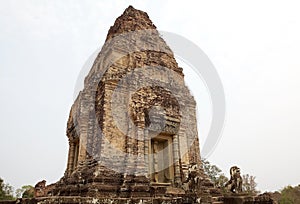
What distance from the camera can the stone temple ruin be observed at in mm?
10055

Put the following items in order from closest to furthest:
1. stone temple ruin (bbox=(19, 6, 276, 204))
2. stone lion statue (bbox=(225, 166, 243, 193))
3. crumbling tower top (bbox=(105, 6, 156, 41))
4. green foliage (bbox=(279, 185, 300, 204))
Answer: stone temple ruin (bbox=(19, 6, 276, 204)) < stone lion statue (bbox=(225, 166, 243, 193)) < crumbling tower top (bbox=(105, 6, 156, 41)) < green foliage (bbox=(279, 185, 300, 204))

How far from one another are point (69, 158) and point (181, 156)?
6981 mm

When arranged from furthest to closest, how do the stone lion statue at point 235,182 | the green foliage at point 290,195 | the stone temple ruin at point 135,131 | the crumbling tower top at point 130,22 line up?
the green foliage at point 290,195
the crumbling tower top at point 130,22
the stone lion statue at point 235,182
the stone temple ruin at point 135,131

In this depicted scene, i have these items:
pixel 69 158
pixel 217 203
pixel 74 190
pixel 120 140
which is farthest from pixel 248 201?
pixel 69 158

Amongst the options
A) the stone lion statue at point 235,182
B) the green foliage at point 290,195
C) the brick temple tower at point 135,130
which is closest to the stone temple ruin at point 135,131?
the brick temple tower at point 135,130

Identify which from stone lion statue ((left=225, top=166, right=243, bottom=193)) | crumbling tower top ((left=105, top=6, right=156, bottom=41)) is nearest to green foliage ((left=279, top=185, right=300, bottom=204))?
stone lion statue ((left=225, top=166, right=243, bottom=193))

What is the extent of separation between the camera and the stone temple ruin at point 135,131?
10055 millimetres

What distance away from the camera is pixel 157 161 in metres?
12.6

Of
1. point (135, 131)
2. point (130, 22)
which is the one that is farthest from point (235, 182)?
point (130, 22)

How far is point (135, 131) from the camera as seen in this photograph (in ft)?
38.4

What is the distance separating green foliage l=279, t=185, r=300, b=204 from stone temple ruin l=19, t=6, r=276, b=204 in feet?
63.0

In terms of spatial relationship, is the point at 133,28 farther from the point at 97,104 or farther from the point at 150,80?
the point at 97,104

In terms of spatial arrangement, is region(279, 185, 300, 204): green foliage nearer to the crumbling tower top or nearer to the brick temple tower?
the brick temple tower

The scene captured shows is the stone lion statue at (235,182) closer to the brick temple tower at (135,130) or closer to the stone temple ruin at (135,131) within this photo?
the stone temple ruin at (135,131)
